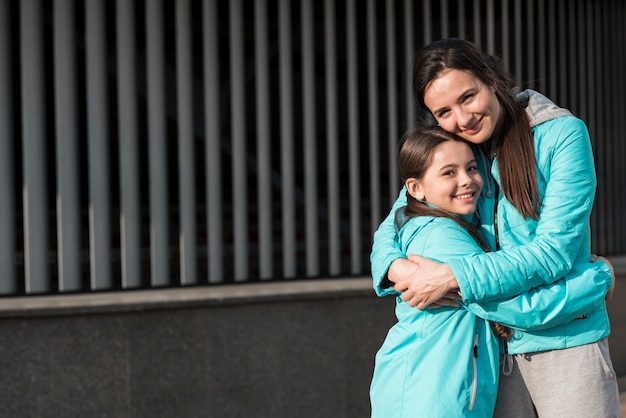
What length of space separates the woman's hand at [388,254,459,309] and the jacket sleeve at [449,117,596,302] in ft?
0.13

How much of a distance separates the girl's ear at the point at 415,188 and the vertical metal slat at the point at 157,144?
103 inches

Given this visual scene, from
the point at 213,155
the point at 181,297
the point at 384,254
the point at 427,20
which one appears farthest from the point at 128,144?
the point at 384,254

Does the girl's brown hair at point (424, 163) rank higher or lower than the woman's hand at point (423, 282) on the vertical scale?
higher

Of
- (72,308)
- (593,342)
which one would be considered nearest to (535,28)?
(72,308)

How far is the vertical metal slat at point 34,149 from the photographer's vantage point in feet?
14.9

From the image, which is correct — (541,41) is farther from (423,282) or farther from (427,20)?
(423,282)

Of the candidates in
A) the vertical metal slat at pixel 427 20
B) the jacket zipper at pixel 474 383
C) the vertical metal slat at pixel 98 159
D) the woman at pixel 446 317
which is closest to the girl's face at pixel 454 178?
the woman at pixel 446 317

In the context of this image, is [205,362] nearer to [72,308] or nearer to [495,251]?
[72,308]

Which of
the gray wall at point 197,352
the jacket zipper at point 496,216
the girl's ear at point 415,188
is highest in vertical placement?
the girl's ear at point 415,188

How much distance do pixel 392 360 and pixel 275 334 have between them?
8.58 ft

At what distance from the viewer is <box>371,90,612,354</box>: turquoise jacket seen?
2.13 m

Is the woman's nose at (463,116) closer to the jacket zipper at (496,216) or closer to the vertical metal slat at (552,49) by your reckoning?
the jacket zipper at (496,216)

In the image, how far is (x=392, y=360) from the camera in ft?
7.61

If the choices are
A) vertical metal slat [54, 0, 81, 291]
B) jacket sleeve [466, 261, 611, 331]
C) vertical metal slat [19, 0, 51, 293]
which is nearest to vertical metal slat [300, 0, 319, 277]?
vertical metal slat [54, 0, 81, 291]
